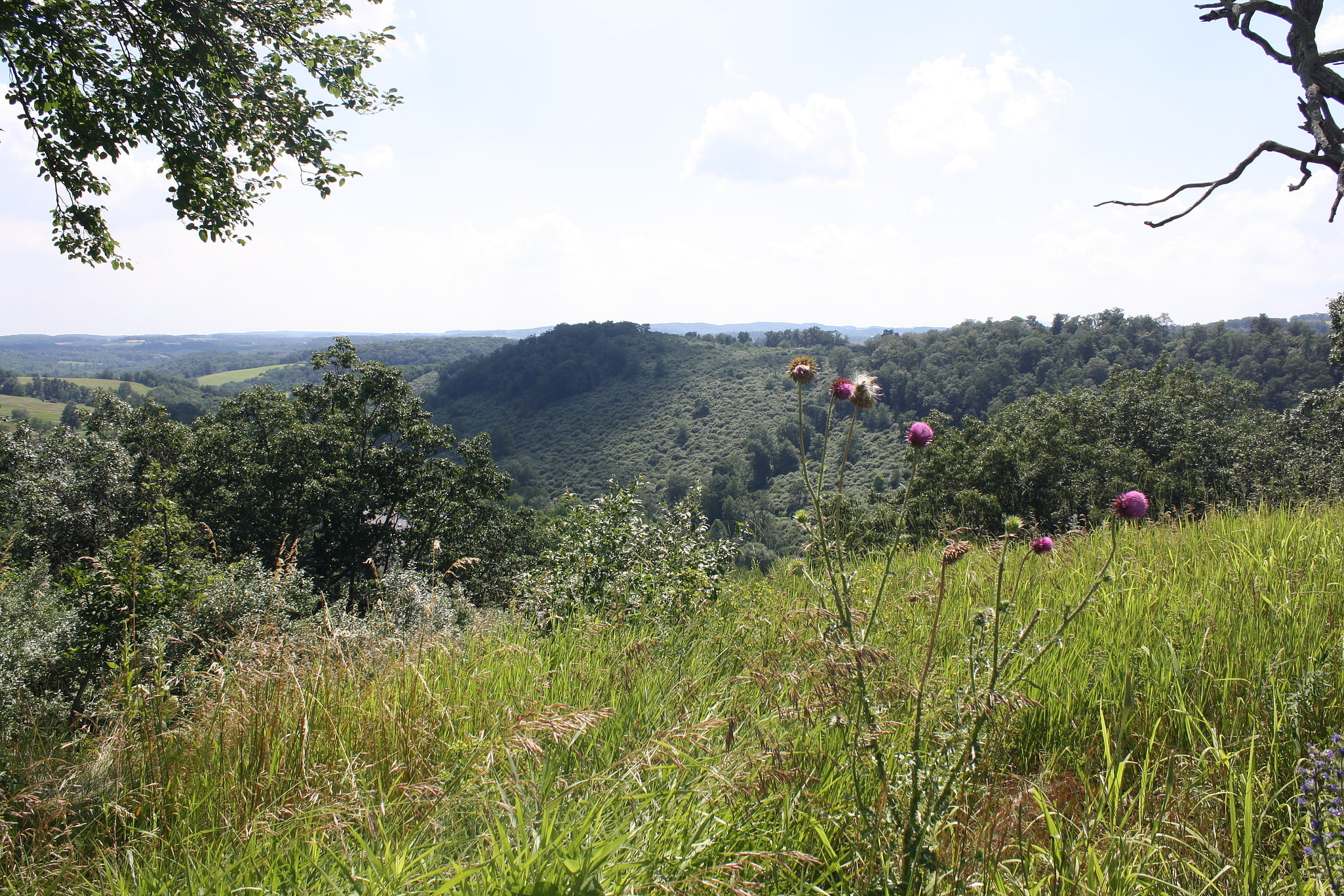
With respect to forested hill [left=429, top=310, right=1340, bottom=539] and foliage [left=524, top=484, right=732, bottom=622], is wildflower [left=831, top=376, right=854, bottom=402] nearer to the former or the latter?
foliage [left=524, top=484, right=732, bottom=622]

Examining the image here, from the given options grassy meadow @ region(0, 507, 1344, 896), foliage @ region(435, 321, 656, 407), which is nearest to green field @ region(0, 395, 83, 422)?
foliage @ region(435, 321, 656, 407)

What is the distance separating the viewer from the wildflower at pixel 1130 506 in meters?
1.54

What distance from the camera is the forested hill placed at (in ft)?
229

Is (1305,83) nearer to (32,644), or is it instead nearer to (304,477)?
(32,644)

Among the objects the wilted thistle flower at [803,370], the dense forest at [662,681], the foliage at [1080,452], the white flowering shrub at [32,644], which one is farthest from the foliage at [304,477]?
the wilted thistle flower at [803,370]

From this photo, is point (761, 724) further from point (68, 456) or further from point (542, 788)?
point (68, 456)

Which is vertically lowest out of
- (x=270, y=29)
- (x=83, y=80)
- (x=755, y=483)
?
(x=755, y=483)

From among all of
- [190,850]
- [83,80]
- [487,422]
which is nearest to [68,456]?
[83,80]

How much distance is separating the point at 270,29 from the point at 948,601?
683 cm

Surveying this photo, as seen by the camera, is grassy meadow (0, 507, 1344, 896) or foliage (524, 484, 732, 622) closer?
grassy meadow (0, 507, 1344, 896)

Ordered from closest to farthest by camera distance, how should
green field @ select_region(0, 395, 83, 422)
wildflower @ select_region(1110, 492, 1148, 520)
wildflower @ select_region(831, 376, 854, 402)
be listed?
wildflower @ select_region(1110, 492, 1148, 520), wildflower @ select_region(831, 376, 854, 402), green field @ select_region(0, 395, 83, 422)

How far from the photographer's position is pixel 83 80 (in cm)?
481

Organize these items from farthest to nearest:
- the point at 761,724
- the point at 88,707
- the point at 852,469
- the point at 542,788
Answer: the point at 852,469 → the point at 88,707 → the point at 761,724 → the point at 542,788

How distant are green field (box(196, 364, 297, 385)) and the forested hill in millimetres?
47088
